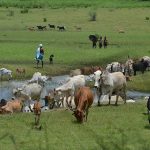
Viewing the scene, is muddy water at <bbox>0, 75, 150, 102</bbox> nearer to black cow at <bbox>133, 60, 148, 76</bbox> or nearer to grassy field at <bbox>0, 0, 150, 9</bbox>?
black cow at <bbox>133, 60, 148, 76</bbox>

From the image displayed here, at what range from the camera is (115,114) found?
2305 cm

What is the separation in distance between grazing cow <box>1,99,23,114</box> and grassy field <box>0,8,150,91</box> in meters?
11.6

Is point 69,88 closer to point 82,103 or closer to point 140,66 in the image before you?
point 82,103

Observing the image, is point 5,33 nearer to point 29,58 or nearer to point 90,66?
point 29,58

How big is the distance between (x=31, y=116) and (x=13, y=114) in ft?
3.37

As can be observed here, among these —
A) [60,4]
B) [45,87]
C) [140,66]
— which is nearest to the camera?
[45,87]

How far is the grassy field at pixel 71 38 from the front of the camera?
41.9 meters

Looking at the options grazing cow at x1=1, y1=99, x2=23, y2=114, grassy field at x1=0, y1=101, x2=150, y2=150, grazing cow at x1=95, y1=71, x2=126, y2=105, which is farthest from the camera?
grazing cow at x1=95, y1=71, x2=126, y2=105

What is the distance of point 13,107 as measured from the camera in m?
24.4

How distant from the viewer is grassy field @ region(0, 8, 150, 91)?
41906 millimetres

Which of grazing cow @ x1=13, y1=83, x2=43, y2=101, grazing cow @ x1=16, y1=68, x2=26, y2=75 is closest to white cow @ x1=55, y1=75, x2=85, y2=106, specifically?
grazing cow @ x1=13, y1=83, x2=43, y2=101

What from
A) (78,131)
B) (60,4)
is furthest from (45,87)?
(60,4)

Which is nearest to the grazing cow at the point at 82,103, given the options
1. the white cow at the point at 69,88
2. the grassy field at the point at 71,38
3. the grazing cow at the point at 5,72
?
the white cow at the point at 69,88

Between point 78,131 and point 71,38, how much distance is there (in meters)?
36.5
